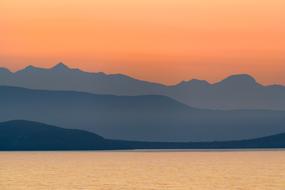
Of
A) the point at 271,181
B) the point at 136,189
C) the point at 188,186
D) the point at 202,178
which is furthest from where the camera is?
the point at 202,178

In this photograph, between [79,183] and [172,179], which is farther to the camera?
[172,179]

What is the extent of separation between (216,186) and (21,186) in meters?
31.3

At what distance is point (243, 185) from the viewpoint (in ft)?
511

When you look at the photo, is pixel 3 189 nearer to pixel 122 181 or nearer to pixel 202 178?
pixel 122 181

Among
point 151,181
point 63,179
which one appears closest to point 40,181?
point 63,179

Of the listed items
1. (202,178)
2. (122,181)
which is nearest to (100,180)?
(122,181)

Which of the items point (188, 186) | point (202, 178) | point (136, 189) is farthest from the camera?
point (202, 178)

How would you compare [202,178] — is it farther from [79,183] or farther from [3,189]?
[3,189]

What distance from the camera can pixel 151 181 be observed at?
168 m

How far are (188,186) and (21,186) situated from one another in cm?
2681

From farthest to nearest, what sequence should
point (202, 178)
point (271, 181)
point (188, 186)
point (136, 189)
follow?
point (202, 178)
point (271, 181)
point (188, 186)
point (136, 189)

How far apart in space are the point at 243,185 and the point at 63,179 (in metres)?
37.2

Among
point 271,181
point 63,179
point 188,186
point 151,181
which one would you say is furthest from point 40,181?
point 271,181

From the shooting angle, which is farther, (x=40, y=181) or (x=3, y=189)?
(x=40, y=181)
